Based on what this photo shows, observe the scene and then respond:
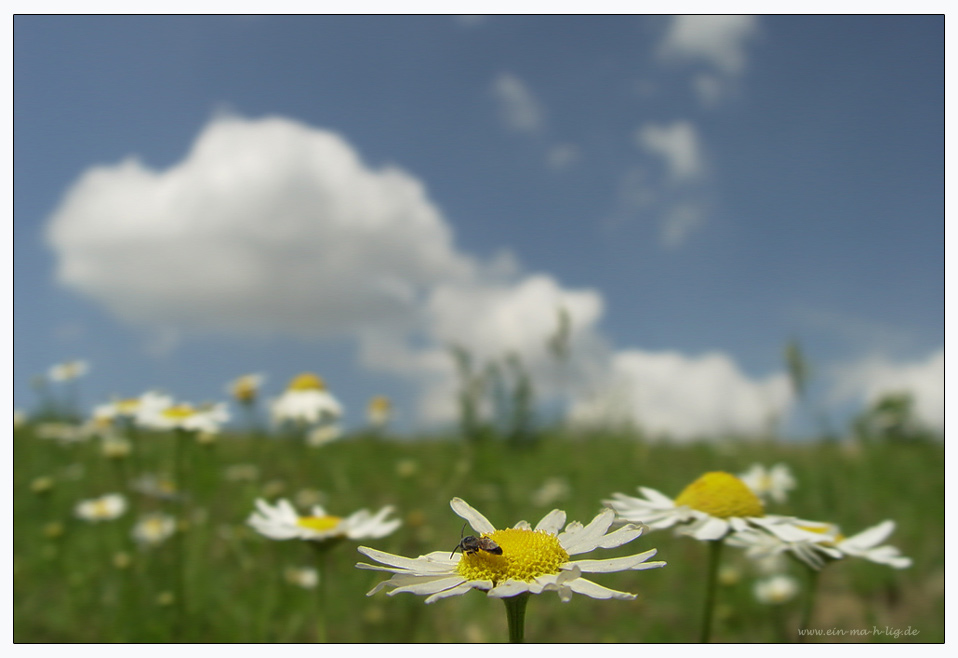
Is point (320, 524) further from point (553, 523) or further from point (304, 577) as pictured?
point (304, 577)

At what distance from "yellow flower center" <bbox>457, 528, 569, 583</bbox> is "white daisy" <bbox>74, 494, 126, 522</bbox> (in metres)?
1.65

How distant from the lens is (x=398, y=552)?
1.62m

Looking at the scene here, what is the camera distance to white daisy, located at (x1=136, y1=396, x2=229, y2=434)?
1.30 m

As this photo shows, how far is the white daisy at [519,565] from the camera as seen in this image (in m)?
0.40

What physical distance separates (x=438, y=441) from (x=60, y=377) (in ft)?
4.31

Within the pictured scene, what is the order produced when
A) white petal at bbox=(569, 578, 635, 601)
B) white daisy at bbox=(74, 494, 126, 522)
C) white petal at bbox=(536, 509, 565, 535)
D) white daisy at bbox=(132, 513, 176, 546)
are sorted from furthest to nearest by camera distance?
white daisy at bbox=(74, 494, 126, 522) → white daisy at bbox=(132, 513, 176, 546) → white petal at bbox=(536, 509, 565, 535) → white petal at bbox=(569, 578, 635, 601)

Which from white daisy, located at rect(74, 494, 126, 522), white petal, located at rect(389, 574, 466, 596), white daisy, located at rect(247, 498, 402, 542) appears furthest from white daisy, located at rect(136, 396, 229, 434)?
white petal, located at rect(389, 574, 466, 596)

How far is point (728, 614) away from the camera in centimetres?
158

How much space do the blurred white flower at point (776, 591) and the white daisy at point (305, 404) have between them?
3.43 ft

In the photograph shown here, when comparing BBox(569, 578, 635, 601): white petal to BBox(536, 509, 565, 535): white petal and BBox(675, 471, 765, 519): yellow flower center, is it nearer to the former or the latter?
BBox(536, 509, 565, 535): white petal
